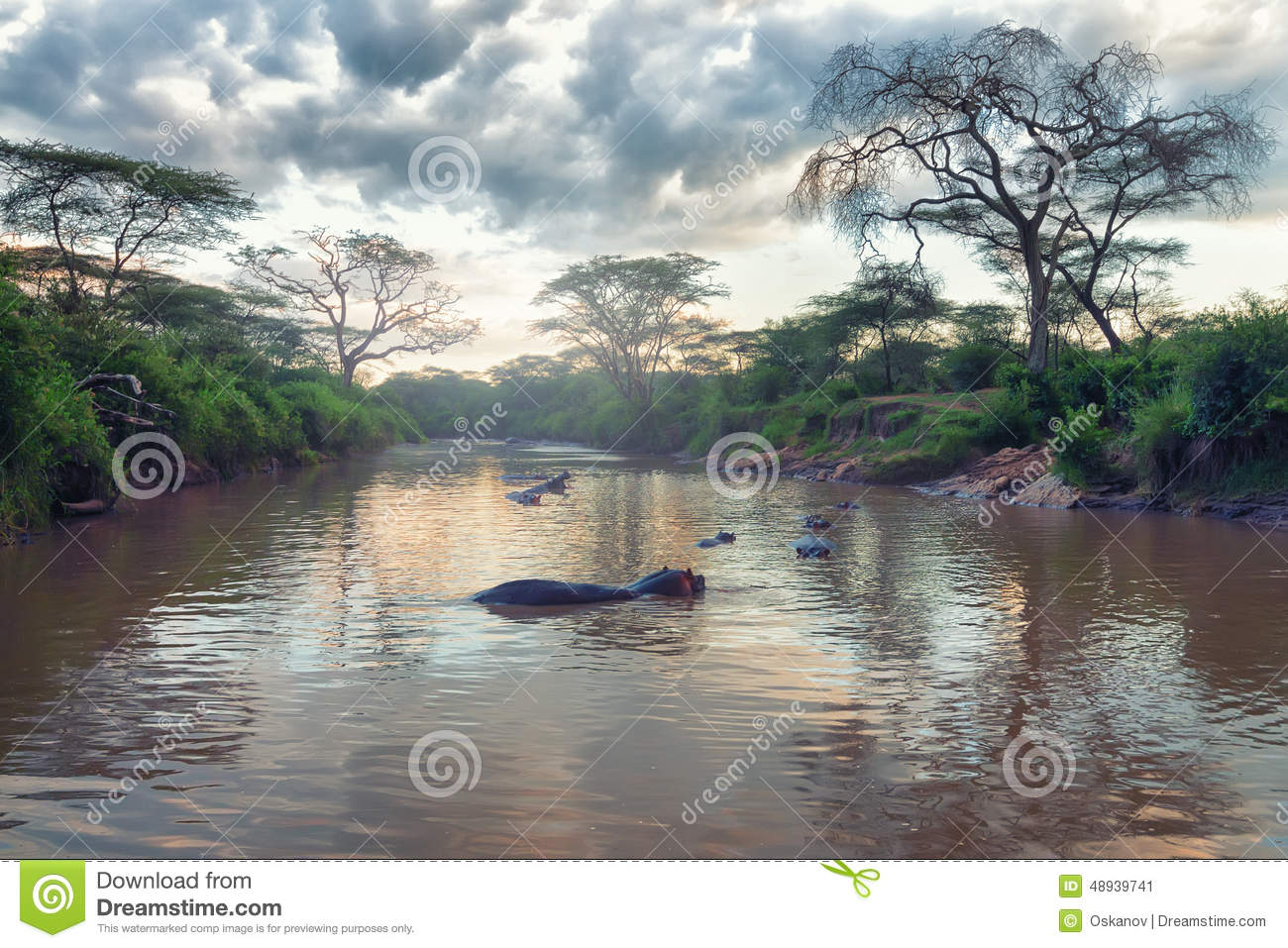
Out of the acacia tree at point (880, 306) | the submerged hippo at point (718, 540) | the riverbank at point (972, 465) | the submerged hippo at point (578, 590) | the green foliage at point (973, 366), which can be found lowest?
the submerged hippo at point (578, 590)

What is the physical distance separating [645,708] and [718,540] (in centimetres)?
741

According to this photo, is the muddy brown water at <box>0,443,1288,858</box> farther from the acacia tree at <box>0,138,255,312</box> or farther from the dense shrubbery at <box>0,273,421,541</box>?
the acacia tree at <box>0,138,255,312</box>

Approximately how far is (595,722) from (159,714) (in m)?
2.39

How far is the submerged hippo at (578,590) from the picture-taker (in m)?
8.18

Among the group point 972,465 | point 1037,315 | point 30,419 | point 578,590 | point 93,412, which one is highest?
point 1037,315

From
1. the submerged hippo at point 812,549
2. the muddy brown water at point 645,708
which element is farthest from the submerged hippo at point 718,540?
the submerged hippo at point 812,549

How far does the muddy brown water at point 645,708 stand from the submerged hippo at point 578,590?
23 centimetres

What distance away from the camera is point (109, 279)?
2850cm

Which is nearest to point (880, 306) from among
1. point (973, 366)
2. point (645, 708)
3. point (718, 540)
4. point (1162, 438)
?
point (973, 366)

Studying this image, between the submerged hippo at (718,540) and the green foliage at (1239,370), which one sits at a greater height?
the green foliage at (1239,370)

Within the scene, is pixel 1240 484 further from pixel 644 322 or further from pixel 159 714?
pixel 644 322

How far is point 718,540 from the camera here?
12.5 metres

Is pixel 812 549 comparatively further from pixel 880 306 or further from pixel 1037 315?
pixel 880 306

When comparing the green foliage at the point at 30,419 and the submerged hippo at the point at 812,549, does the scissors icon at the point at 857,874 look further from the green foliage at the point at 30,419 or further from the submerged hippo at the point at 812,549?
the green foliage at the point at 30,419
